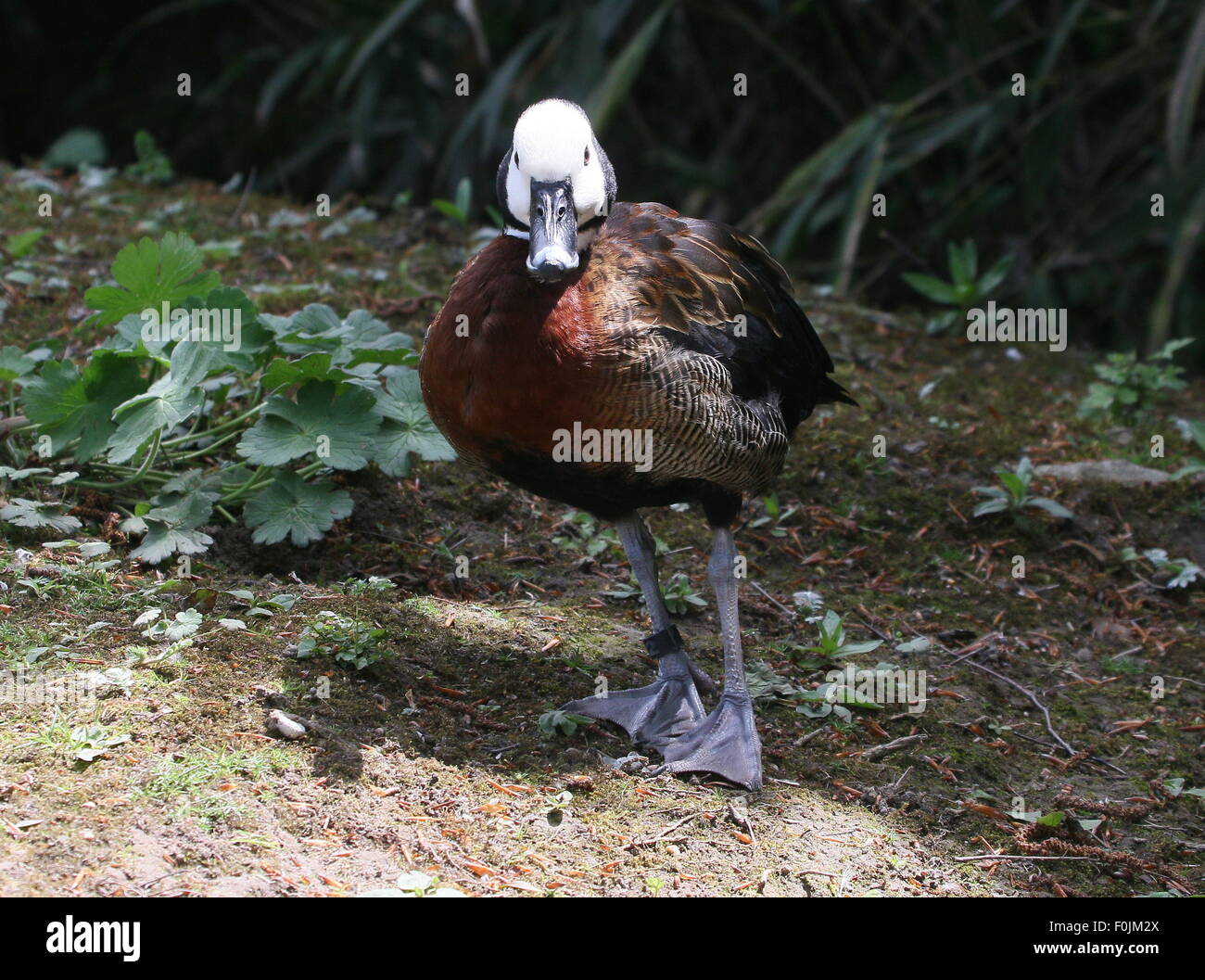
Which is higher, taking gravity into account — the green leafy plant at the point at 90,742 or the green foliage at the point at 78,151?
the green foliage at the point at 78,151

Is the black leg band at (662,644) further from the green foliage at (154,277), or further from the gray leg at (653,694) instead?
the green foliage at (154,277)

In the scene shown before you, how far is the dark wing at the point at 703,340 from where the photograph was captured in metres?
3.22

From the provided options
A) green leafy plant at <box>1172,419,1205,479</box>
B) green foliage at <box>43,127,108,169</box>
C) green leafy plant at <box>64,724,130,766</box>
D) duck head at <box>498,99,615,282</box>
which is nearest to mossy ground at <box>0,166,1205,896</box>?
green leafy plant at <box>64,724,130,766</box>

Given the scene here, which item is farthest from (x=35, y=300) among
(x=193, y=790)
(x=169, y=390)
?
(x=193, y=790)

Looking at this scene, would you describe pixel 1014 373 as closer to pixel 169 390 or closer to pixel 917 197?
pixel 917 197

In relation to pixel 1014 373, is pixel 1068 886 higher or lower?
lower

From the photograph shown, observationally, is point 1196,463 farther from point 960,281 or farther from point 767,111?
point 767,111

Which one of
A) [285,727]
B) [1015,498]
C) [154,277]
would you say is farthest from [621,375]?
[1015,498]

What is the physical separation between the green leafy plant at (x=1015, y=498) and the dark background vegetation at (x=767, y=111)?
1.72 metres

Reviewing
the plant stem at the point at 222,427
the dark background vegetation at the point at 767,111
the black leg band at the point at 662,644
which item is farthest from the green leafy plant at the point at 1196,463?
the plant stem at the point at 222,427

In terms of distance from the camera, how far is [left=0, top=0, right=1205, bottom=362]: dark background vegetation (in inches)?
286

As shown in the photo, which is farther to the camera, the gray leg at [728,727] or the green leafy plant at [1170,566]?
the green leafy plant at [1170,566]

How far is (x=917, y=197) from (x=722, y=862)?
243 inches

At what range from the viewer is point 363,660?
133 inches
